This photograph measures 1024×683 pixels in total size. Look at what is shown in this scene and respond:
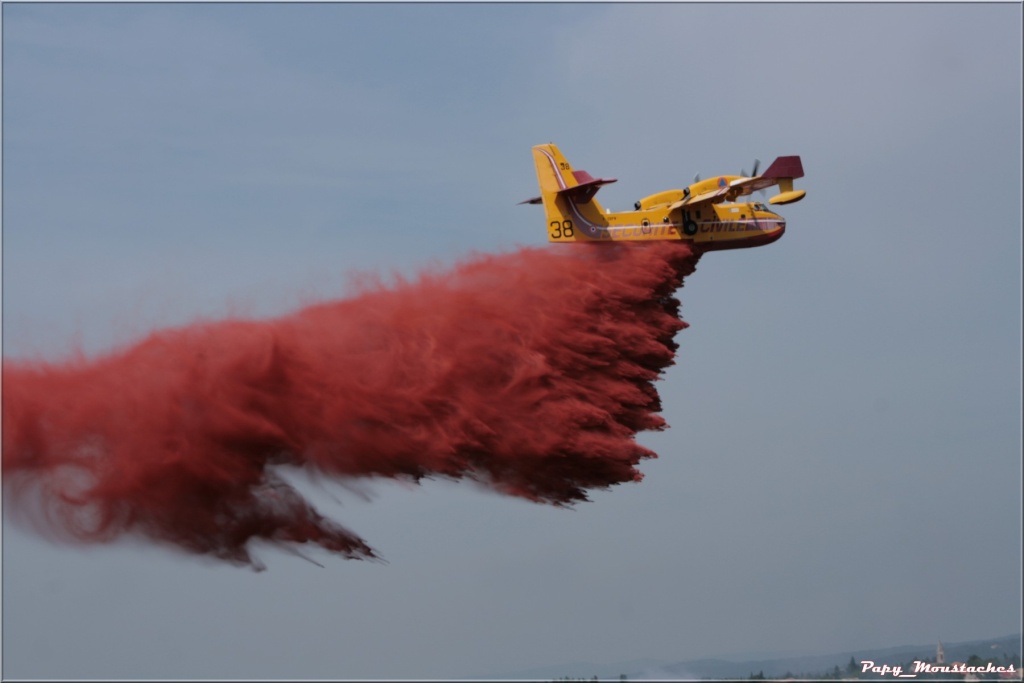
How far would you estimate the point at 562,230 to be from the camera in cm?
3102

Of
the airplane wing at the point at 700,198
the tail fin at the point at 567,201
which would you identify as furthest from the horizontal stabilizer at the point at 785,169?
the tail fin at the point at 567,201

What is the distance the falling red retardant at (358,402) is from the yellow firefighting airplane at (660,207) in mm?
576

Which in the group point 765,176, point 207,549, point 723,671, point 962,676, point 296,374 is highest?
point 765,176

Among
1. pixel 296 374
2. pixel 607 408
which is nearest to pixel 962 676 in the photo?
pixel 607 408

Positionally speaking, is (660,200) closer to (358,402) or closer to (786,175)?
(786,175)

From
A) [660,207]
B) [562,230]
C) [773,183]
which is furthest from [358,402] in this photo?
[773,183]

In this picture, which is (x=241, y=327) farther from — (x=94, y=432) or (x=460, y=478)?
(x=460, y=478)

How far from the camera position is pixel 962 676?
32.1 meters

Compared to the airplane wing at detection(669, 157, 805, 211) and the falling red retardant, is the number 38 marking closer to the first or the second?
the falling red retardant

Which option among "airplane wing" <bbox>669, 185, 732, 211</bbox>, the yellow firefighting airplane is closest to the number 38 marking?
the yellow firefighting airplane

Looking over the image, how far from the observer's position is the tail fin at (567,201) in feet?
101

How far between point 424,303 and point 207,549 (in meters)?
7.56

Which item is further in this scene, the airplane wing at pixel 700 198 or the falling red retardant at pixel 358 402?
the airplane wing at pixel 700 198

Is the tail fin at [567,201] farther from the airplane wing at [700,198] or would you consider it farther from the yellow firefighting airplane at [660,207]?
the airplane wing at [700,198]
